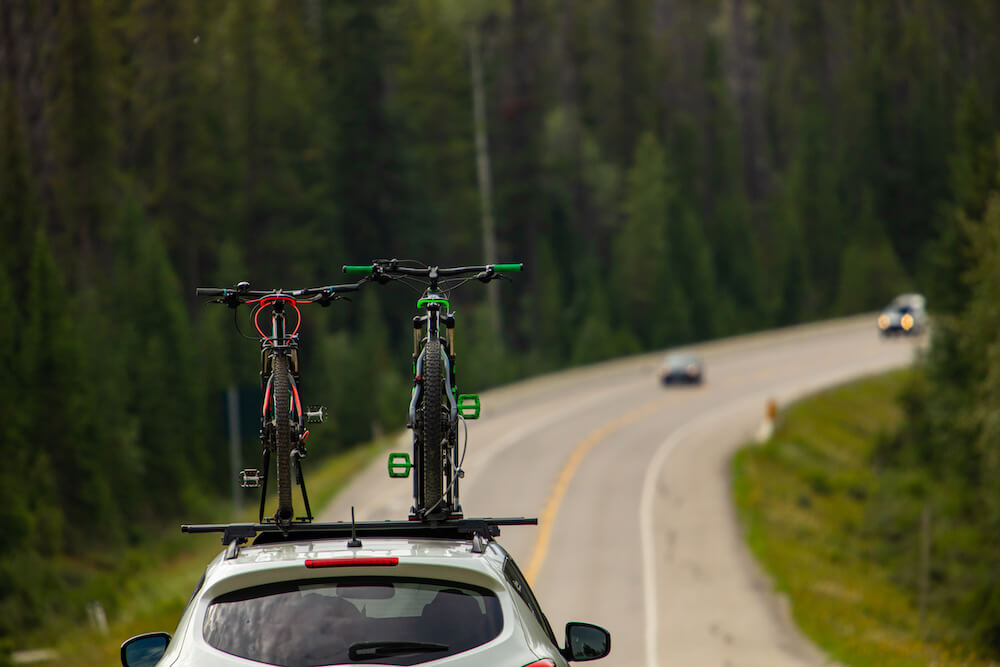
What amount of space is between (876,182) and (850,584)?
77.4m

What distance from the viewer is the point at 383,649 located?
4785 mm

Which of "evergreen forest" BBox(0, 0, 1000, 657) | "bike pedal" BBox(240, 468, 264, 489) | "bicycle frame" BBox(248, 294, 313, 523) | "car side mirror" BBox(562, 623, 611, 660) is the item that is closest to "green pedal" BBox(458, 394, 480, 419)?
"bicycle frame" BBox(248, 294, 313, 523)

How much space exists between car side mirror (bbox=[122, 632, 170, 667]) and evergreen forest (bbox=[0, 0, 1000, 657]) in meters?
25.5

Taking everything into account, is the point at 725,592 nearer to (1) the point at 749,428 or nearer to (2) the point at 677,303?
(1) the point at 749,428

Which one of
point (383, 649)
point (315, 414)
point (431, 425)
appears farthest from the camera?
point (315, 414)

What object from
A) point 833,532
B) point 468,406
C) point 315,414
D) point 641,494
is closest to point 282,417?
point 315,414

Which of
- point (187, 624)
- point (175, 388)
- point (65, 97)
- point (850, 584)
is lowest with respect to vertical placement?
point (850, 584)

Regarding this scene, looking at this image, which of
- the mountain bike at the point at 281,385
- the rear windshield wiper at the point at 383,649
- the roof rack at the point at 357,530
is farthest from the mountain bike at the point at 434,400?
the rear windshield wiper at the point at 383,649

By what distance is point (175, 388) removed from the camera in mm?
53000

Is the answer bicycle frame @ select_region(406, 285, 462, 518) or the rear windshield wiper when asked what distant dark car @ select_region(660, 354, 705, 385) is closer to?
bicycle frame @ select_region(406, 285, 462, 518)

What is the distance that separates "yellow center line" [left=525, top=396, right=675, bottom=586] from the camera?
30.9 metres

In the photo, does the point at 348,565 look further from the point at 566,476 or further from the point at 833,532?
the point at 566,476

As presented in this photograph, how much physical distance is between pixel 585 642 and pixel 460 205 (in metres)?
80.1

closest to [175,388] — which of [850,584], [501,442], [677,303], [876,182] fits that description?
[501,442]
